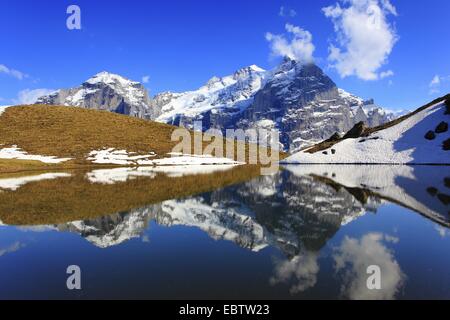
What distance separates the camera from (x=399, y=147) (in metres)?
86.0

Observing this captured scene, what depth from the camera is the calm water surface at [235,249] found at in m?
10.9

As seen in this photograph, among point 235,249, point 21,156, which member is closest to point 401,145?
point 235,249

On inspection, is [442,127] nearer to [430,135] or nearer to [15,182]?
[430,135]

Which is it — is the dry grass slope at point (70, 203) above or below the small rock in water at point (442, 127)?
below

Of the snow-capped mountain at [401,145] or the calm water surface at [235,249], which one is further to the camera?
the snow-capped mountain at [401,145]

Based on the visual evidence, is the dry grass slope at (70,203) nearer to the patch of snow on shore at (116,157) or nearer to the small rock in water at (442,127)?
the patch of snow on shore at (116,157)

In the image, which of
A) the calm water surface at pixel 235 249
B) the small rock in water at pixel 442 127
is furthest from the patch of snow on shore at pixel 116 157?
the small rock in water at pixel 442 127

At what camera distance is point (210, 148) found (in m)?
132

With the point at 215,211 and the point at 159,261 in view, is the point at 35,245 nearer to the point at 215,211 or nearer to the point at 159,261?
the point at 159,261

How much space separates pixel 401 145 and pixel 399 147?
37.4 inches
